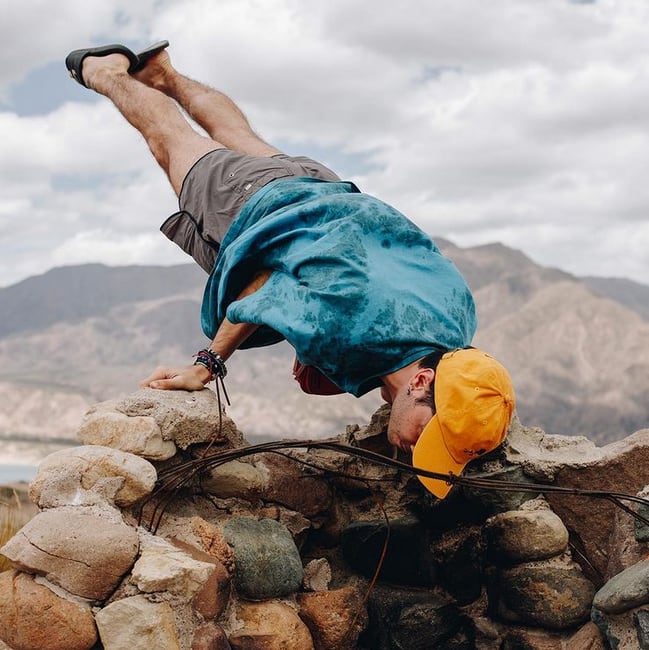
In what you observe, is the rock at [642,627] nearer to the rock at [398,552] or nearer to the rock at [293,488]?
the rock at [398,552]

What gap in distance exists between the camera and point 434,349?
4.41 m

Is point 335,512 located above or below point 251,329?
below

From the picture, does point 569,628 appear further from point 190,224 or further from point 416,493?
point 190,224

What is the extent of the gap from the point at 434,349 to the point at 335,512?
1.16 meters

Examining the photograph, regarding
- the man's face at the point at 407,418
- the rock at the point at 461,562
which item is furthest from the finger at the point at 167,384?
the rock at the point at 461,562

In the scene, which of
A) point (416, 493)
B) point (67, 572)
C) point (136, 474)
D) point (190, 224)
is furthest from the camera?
point (190, 224)

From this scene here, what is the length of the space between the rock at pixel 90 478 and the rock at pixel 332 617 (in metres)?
0.95

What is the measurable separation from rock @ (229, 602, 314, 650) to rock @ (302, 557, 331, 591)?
0.35m

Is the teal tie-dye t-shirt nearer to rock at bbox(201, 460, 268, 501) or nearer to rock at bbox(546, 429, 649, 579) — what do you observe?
rock at bbox(201, 460, 268, 501)

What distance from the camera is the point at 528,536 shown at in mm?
4590

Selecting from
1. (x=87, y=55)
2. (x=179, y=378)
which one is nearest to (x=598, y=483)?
(x=179, y=378)

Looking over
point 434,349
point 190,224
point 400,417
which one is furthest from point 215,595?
point 190,224

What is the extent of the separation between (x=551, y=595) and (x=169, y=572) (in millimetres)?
1862

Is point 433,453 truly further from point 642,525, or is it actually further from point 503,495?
point 642,525
